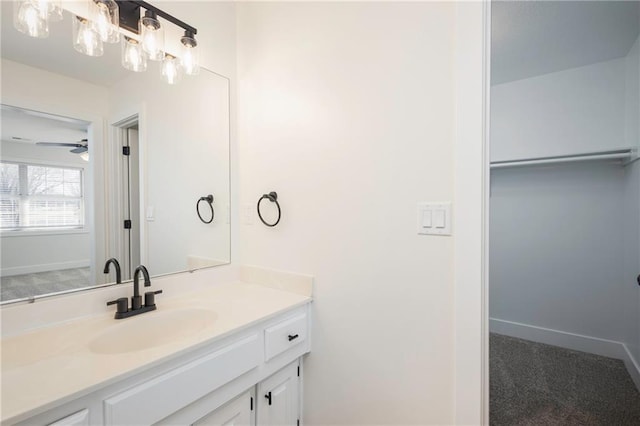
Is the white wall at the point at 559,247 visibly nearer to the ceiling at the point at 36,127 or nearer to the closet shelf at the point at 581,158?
the closet shelf at the point at 581,158

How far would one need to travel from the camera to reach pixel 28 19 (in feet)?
3.23

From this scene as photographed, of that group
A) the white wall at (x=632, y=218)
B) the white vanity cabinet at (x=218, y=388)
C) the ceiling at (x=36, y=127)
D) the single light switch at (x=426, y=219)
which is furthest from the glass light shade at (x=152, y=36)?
the white wall at (x=632, y=218)

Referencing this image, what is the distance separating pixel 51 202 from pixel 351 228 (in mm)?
1199

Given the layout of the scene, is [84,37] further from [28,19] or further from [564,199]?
[564,199]

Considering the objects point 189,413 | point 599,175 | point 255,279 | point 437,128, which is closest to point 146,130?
point 255,279

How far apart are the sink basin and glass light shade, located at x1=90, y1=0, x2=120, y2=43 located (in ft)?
3.77

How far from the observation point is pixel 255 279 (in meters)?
1.64

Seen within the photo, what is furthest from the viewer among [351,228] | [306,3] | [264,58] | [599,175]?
[599,175]

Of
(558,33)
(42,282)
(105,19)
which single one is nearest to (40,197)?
(42,282)

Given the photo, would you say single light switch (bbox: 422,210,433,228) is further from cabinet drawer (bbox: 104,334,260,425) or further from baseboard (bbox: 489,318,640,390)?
baseboard (bbox: 489,318,640,390)

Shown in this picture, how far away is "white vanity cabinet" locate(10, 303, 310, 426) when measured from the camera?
2.39 feet

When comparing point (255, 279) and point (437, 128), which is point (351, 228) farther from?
point (255, 279)

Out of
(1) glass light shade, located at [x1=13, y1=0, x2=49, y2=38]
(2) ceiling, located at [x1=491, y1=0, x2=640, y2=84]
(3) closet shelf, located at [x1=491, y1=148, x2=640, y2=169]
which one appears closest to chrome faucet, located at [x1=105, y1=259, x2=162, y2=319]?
(1) glass light shade, located at [x1=13, y1=0, x2=49, y2=38]

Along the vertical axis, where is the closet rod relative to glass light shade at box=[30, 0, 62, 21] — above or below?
below
